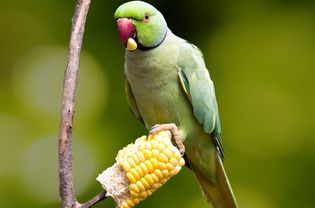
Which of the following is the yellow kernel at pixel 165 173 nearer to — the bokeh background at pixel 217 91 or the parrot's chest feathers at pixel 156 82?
the parrot's chest feathers at pixel 156 82

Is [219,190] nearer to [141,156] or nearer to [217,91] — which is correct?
[141,156]

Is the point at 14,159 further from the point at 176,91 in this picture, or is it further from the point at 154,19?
the point at 154,19

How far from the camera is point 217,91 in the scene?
Answer: 115 inches

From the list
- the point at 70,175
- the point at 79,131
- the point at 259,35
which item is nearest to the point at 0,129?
the point at 79,131

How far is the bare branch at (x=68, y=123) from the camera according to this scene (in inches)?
46.1

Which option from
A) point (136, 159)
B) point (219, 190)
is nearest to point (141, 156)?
point (136, 159)

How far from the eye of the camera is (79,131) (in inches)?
111

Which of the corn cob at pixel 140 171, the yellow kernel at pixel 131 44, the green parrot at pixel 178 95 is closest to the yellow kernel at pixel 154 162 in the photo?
the corn cob at pixel 140 171

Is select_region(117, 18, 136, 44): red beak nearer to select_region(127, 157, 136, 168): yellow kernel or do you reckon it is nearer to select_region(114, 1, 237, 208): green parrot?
select_region(114, 1, 237, 208): green parrot

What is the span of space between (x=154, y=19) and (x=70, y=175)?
541 millimetres

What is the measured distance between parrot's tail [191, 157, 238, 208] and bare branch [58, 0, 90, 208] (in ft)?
2.60

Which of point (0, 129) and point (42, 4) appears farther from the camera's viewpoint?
point (42, 4)

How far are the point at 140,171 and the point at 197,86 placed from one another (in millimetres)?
497

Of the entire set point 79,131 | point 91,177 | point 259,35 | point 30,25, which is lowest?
point 91,177
